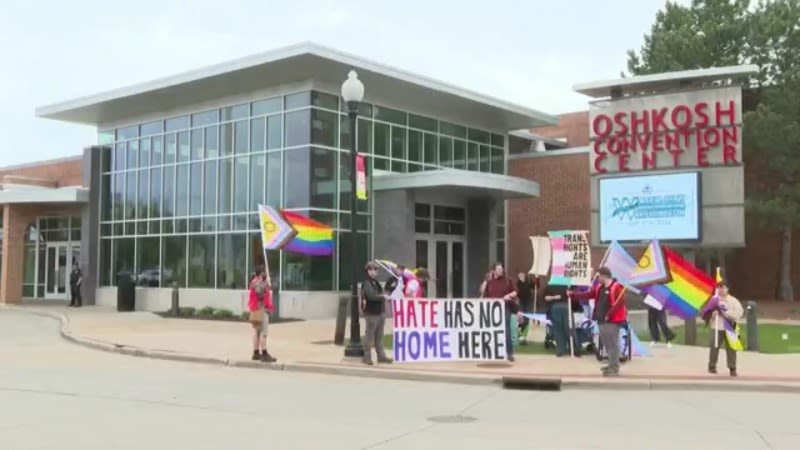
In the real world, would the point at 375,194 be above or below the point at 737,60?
below

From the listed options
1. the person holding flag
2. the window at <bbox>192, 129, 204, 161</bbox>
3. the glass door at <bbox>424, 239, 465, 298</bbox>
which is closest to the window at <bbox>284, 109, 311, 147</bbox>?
the window at <bbox>192, 129, 204, 161</bbox>

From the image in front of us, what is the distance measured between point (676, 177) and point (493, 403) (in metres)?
13.7

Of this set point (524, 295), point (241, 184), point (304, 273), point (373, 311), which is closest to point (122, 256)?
point (241, 184)

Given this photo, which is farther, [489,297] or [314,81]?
[314,81]

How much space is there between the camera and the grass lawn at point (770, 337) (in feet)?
59.5

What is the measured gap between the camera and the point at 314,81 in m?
27.2

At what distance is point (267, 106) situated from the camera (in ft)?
93.4

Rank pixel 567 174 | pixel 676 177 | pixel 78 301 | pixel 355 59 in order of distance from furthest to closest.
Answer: pixel 567 174
pixel 78 301
pixel 355 59
pixel 676 177

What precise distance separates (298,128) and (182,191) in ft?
21.2

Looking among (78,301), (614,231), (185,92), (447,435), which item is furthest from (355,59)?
(447,435)

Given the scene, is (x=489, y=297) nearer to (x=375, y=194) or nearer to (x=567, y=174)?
(x=375, y=194)

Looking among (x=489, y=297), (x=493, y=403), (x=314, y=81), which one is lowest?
(x=493, y=403)

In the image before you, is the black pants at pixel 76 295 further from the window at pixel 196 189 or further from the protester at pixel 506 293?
the protester at pixel 506 293

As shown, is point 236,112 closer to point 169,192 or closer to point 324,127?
point 324,127
